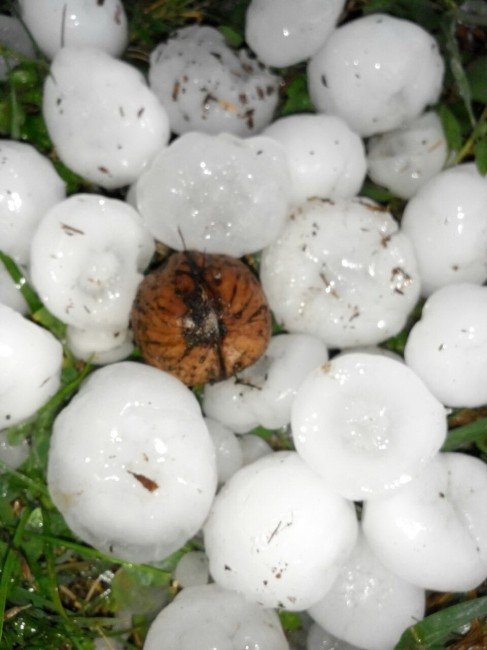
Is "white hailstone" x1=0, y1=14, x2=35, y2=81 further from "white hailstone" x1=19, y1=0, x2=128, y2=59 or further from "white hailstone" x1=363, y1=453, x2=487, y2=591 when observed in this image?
"white hailstone" x1=363, y1=453, x2=487, y2=591

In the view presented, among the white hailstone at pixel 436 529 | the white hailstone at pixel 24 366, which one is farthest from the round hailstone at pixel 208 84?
the white hailstone at pixel 436 529

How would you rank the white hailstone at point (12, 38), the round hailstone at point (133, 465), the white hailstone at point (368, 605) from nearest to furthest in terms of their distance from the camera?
the round hailstone at point (133, 465)
the white hailstone at point (368, 605)
the white hailstone at point (12, 38)

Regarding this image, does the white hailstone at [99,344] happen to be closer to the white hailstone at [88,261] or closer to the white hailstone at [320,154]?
the white hailstone at [88,261]

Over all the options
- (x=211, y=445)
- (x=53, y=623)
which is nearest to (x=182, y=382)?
(x=211, y=445)

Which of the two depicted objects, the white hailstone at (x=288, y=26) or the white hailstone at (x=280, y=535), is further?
the white hailstone at (x=288, y=26)

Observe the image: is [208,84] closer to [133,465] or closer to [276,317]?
[276,317]

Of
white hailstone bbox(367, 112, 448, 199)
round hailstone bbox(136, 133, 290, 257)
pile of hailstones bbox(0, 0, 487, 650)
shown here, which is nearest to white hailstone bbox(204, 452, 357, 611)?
pile of hailstones bbox(0, 0, 487, 650)
